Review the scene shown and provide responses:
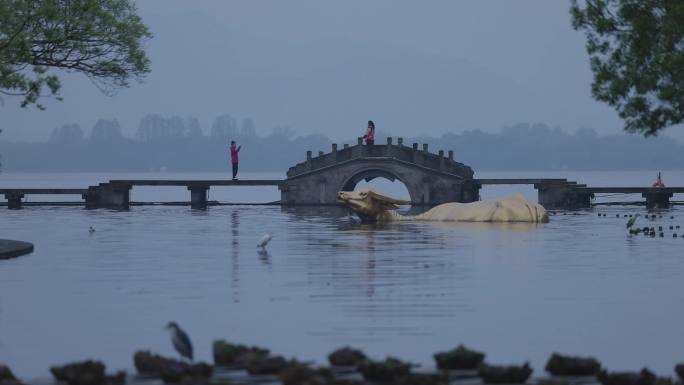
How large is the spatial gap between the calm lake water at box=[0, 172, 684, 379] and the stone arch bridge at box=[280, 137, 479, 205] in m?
34.9

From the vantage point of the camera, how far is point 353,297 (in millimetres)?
21922

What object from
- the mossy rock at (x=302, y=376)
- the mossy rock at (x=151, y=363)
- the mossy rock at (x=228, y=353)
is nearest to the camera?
the mossy rock at (x=302, y=376)

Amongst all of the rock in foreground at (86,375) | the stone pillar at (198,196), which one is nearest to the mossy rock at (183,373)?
the rock in foreground at (86,375)

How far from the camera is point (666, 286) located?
2425 centimetres

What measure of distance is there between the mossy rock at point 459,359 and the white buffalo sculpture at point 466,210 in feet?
127

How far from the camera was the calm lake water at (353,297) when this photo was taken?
639 inches

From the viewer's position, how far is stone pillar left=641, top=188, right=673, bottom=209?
76.2m

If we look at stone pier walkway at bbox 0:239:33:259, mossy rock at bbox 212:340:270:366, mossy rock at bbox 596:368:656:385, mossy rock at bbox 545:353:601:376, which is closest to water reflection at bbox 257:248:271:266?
stone pier walkway at bbox 0:239:33:259

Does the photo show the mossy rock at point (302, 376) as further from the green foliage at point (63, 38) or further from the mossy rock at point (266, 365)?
the green foliage at point (63, 38)

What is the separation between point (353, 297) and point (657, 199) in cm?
5825

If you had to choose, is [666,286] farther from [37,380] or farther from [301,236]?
[301,236]

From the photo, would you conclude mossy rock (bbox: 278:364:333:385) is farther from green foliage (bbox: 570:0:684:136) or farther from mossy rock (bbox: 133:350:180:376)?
green foliage (bbox: 570:0:684:136)

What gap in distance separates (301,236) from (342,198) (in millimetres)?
10977

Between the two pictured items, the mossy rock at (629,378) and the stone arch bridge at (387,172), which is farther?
the stone arch bridge at (387,172)
